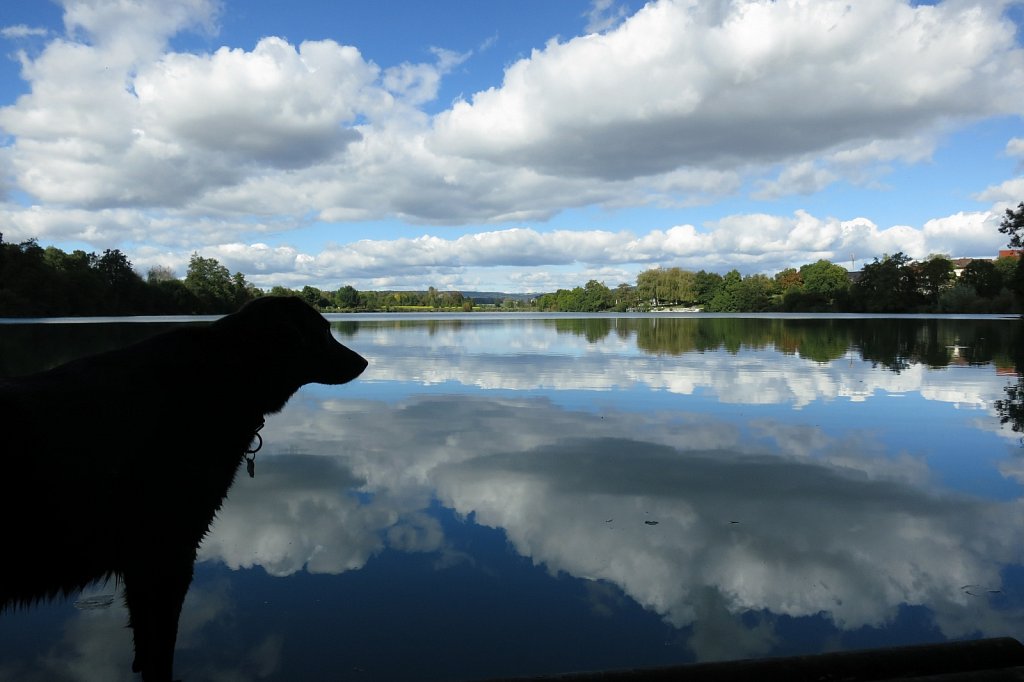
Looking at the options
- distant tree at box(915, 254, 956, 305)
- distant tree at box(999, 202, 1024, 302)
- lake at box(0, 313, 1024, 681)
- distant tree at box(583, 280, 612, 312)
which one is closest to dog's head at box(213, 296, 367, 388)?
lake at box(0, 313, 1024, 681)

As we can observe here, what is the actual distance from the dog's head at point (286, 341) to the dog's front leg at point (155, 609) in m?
1.04

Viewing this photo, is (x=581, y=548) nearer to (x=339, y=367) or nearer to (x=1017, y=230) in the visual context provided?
(x=339, y=367)

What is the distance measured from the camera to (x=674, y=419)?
9.58 meters

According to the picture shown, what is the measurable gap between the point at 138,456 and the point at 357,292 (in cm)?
13548

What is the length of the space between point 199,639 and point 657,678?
8.51ft

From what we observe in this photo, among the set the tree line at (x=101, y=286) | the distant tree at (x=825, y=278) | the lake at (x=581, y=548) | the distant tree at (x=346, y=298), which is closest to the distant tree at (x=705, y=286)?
the distant tree at (x=825, y=278)

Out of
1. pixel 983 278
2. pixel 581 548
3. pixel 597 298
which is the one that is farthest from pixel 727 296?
pixel 581 548

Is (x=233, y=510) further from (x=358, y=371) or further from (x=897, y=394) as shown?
(x=897, y=394)

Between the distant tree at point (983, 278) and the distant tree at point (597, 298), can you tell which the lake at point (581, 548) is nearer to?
the distant tree at point (983, 278)

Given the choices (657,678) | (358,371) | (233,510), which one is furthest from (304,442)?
(657,678)

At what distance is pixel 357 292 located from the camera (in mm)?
134000

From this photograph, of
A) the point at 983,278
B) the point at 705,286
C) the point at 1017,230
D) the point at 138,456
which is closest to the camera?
the point at 138,456

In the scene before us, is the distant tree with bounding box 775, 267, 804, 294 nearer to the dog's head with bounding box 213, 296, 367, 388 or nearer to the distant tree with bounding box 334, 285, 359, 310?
the distant tree with bounding box 334, 285, 359, 310

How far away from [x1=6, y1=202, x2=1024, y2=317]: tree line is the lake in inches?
2547
